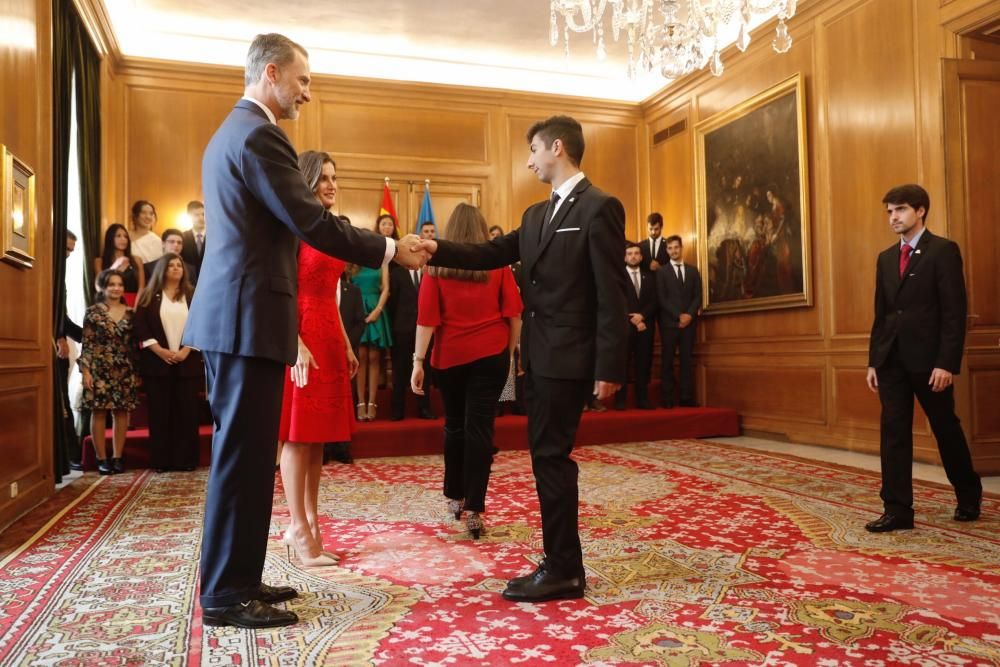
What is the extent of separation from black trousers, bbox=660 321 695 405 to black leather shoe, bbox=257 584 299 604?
6115 mm

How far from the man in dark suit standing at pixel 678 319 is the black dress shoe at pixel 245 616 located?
6.37 metres

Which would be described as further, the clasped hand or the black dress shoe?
the clasped hand

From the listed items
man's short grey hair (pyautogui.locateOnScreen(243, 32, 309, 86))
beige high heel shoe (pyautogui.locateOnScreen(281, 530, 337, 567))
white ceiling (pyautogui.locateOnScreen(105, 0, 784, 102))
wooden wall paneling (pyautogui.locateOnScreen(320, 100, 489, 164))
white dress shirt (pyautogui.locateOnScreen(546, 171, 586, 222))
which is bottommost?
beige high heel shoe (pyautogui.locateOnScreen(281, 530, 337, 567))

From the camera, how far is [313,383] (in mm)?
3090

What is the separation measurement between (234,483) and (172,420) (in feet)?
12.8

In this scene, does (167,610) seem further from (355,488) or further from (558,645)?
(355,488)

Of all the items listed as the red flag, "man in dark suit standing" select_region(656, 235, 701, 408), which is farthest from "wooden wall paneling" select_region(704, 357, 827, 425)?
the red flag

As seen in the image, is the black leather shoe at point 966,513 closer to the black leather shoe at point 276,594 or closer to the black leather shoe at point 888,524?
the black leather shoe at point 888,524

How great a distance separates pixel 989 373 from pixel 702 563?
371cm

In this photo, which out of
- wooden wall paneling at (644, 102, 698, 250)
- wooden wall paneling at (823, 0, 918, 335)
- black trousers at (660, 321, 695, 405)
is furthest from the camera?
wooden wall paneling at (644, 102, 698, 250)

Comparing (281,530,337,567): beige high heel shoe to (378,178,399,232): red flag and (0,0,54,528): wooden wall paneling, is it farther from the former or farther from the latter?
(378,178,399,232): red flag

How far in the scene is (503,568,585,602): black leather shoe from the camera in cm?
260

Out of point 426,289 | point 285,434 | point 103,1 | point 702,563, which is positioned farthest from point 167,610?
point 103,1

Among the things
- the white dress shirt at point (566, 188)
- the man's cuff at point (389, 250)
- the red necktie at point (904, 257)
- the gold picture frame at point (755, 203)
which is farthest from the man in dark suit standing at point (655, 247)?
the man's cuff at point (389, 250)
